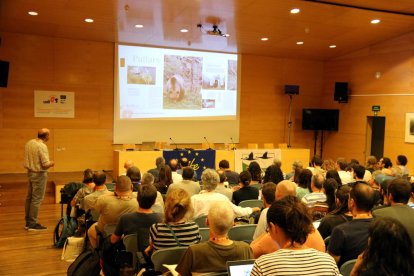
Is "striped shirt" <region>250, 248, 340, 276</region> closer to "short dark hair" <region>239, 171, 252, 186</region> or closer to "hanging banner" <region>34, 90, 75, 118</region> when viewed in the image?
"short dark hair" <region>239, 171, 252, 186</region>

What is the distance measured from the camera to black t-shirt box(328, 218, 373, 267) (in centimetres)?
264

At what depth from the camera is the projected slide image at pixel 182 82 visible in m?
11.1

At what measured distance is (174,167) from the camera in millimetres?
6551

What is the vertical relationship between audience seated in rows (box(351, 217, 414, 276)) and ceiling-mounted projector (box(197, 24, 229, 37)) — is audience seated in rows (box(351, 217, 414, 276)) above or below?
below

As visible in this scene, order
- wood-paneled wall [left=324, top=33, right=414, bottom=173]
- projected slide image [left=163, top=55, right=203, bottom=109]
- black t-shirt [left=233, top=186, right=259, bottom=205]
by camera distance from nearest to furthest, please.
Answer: black t-shirt [left=233, top=186, right=259, bottom=205] → wood-paneled wall [left=324, top=33, right=414, bottom=173] → projected slide image [left=163, top=55, right=203, bottom=109]

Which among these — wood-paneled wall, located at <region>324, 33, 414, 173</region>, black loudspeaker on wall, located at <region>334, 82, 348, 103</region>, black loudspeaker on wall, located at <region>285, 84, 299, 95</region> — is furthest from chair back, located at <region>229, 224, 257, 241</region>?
black loudspeaker on wall, located at <region>334, 82, 348, 103</region>

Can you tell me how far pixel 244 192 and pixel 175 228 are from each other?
81.0 inches

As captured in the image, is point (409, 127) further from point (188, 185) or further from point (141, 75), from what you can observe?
point (188, 185)

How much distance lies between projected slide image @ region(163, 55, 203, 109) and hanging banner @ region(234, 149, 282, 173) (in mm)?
2212

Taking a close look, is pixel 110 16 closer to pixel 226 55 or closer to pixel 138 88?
pixel 138 88

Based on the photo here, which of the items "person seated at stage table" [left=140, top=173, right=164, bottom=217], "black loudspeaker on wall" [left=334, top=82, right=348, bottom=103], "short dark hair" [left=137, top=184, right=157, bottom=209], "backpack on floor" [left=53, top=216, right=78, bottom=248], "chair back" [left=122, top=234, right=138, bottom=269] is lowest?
"backpack on floor" [left=53, top=216, right=78, bottom=248]

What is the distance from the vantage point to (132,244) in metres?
3.23

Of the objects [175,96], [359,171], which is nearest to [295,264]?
[359,171]

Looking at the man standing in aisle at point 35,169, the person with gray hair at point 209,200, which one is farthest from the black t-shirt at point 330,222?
the man standing in aisle at point 35,169
